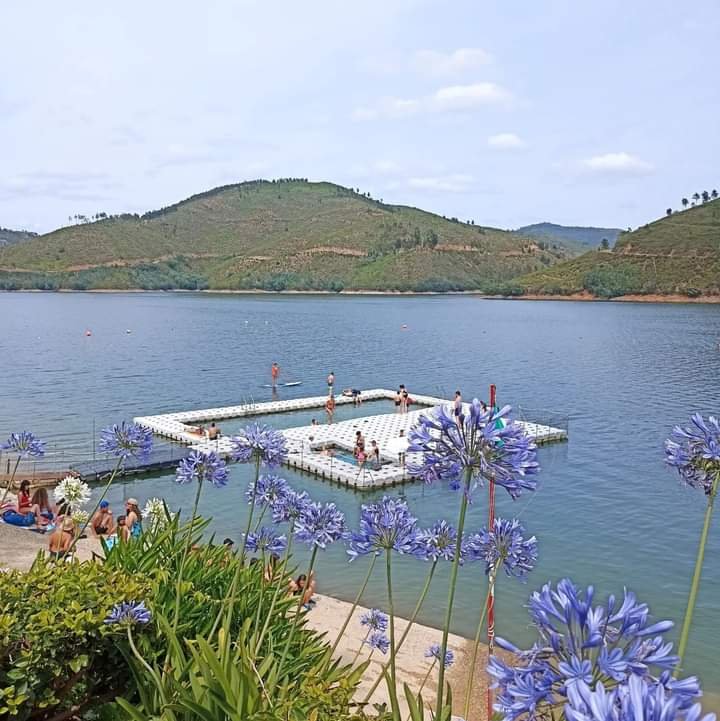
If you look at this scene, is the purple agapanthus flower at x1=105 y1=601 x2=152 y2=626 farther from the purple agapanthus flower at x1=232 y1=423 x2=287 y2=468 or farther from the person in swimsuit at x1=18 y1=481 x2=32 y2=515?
the person in swimsuit at x1=18 y1=481 x2=32 y2=515

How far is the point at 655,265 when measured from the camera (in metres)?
152

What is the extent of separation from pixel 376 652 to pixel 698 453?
30.2ft

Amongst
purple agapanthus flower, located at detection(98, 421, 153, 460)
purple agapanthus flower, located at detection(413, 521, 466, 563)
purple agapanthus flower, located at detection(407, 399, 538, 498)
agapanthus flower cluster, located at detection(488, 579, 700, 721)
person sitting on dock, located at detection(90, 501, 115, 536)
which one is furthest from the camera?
person sitting on dock, located at detection(90, 501, 115, 536)

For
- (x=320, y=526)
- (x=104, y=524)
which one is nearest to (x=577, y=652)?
(x=320, y=526)

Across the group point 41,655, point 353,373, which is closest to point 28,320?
point 353,373

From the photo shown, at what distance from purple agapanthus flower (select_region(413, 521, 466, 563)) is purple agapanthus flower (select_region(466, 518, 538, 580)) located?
0.15 metres

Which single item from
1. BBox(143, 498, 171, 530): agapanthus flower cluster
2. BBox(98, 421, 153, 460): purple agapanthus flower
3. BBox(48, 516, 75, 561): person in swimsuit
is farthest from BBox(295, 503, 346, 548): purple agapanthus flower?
BBox(48, 516, 75, 561): person in swimsuit

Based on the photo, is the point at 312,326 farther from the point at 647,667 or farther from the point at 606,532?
the point at 647,667

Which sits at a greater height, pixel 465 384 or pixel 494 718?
pixel 494 718

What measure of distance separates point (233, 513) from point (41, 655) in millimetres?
17623

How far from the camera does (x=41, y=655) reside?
4.43 meters

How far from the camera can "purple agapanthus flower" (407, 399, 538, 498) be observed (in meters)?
3.21

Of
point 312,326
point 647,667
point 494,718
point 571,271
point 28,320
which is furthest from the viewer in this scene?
point 571,271

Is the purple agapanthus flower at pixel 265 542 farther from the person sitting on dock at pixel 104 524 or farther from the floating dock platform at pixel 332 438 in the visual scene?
the floating dock platform at pixel 332 438
